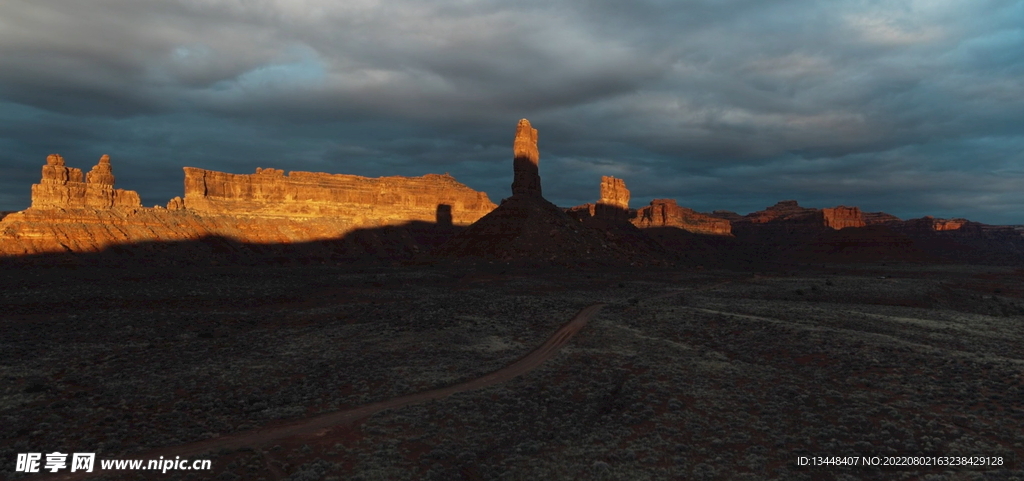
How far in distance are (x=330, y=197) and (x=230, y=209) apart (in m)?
27.2

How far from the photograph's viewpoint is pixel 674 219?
167 meters

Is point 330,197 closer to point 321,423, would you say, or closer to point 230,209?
point 230,209

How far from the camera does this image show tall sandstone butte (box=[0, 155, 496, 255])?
67562 mm

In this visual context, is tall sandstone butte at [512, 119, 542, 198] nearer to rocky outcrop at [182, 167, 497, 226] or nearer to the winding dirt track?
rocky outcrop at [182, 167, 497, 226]

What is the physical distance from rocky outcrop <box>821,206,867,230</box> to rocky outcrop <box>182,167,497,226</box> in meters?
139

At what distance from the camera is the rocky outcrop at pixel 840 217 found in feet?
632

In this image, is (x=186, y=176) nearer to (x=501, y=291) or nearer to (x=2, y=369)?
(x=501, y=291)

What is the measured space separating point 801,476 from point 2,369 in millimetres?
27437

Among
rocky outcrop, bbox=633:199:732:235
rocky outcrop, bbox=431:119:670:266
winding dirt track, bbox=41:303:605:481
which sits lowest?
winding dirt track, bbox=41:303:605:481

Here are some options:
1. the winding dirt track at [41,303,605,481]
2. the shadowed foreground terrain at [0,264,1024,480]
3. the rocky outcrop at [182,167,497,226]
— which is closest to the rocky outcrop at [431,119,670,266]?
the shadowed foreground terrain at [0,264,1024,480]

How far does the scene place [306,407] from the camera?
50.3 ft

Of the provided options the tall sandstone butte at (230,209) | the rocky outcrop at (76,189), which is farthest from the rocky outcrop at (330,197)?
the rocky outcrop at (76,189)

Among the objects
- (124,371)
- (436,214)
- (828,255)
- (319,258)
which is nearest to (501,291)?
(124,371)

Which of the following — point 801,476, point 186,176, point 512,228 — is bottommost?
point 801,476
